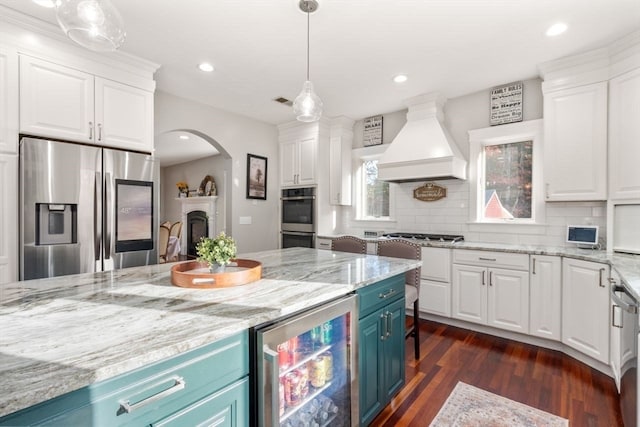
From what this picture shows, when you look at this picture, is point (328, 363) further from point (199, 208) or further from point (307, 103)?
point (199, 208)

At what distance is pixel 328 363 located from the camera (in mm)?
1505

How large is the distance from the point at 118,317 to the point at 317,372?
34.8 inches

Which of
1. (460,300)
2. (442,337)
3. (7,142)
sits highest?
(7,142)

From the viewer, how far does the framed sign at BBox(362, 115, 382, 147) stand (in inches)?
175

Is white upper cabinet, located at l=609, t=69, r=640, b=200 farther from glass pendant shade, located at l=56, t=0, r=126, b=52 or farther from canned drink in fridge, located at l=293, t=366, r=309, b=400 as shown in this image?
glass pendant shade, located at l=56, t=0, r=126, b=52

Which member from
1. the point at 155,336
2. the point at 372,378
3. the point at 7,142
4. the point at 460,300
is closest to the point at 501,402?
the point at 372,378

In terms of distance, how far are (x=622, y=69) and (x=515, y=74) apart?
82cm

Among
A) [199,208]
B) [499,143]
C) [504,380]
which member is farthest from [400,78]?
[199,208]

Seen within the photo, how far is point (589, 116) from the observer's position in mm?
2684

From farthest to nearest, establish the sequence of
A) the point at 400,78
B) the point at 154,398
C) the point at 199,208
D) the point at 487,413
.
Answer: the point at 199,208, the point at 400,78, the point at 487,413, the point at 154,398

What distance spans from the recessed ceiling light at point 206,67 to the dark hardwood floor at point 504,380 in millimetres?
3215

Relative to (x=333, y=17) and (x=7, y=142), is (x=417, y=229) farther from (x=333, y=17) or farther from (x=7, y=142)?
(x=7, y=142)

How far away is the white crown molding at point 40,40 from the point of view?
219 centimetres

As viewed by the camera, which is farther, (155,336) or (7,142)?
(7,142)
